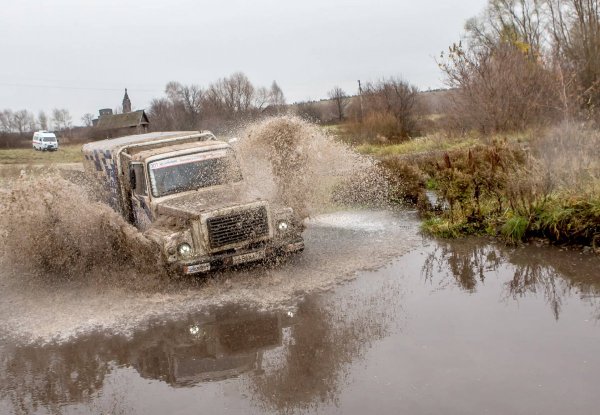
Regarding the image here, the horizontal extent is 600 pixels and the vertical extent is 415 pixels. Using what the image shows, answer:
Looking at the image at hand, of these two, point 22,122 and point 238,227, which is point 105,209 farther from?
point 22,122

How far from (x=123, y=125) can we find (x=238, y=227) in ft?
178

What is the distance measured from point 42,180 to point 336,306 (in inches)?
241

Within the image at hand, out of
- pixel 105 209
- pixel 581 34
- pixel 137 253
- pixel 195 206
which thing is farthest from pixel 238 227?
pixel 581 34

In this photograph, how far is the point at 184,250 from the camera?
8461mm

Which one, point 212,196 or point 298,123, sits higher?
point 298,123

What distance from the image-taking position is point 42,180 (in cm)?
1021

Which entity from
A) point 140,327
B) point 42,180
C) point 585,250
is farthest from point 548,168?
point 42,180

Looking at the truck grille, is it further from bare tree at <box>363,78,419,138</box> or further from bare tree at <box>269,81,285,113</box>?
bare tree at <box>269,81,285,113</box>

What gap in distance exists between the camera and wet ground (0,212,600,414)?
197 inches

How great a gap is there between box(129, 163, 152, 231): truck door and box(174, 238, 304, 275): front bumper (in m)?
1.62

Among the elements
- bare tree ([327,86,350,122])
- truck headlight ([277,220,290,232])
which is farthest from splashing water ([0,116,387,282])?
bare tree ([327,86,350,122])

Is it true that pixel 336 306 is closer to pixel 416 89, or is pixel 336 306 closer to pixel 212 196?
pixel 212 196

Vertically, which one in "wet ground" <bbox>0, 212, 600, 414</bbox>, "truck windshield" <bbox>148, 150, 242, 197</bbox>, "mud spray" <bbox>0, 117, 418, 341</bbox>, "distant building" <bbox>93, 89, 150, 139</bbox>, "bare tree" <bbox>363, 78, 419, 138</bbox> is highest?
"distant building" <bbox>93, 89, 150, 139</bbox>

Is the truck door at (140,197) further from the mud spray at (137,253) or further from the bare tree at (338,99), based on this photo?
the bare tree at (338,99)
